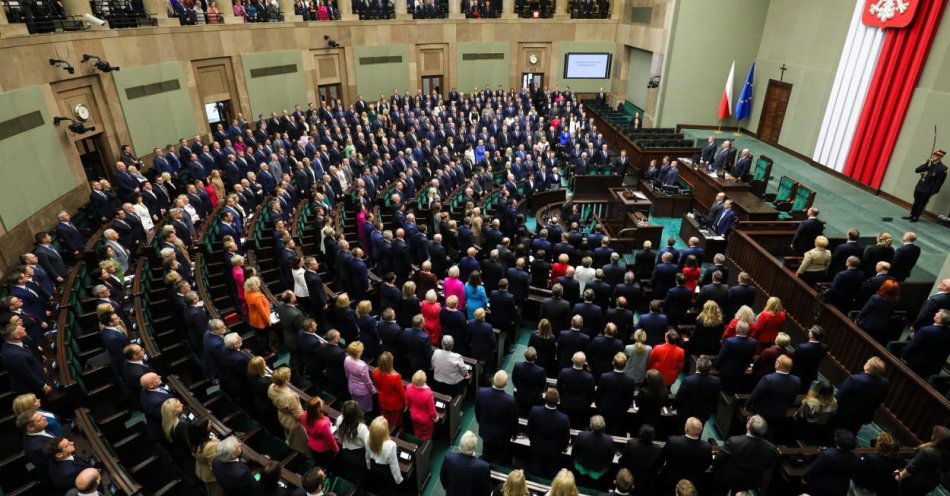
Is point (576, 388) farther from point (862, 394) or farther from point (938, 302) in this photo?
point (938, 302)

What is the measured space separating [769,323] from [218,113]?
17.7 meters

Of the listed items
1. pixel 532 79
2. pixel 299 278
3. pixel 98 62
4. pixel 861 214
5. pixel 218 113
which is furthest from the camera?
pixel 532 79

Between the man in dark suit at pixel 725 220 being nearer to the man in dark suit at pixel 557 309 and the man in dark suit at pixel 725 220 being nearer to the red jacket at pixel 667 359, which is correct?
the man in dark suit at pixel 557 309

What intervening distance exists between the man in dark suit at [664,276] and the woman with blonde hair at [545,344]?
264cm

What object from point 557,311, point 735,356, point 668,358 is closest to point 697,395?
point 668,358

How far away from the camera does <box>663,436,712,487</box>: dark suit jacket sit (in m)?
4.32

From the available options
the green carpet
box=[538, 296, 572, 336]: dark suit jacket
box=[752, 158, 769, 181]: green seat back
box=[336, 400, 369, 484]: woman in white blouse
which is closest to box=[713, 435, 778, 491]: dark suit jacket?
box=[538, 296, 572, 336]: dark suit jacket

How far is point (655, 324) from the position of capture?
616 cm

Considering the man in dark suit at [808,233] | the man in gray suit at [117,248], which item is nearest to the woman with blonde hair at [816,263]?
the man in dark suit at [808,233]

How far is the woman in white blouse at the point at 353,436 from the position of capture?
14.3ft

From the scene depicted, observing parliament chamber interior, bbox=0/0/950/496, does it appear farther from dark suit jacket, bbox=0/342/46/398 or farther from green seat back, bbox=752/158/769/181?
green seat back, bbox=752/158/769/181

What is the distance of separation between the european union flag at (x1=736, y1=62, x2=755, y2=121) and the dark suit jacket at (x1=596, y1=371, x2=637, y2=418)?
16466 mm

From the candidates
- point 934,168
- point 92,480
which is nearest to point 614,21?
point 934,168

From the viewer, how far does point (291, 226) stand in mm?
10094
